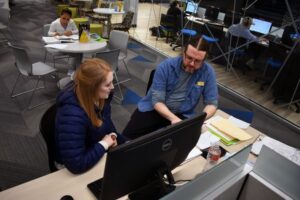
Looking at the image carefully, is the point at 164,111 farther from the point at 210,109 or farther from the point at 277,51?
the point at 277,51

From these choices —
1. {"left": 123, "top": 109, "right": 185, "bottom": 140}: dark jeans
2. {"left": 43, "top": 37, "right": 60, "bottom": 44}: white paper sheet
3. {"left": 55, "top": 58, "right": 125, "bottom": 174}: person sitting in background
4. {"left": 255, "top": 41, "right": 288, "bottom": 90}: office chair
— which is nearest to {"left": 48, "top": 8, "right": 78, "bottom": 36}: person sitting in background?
{"left": 43, "top": 37, "right": 60, "bottom": 44}: white paper sheet

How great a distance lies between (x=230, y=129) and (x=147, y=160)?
41.6 inches

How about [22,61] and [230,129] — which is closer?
[230,129]

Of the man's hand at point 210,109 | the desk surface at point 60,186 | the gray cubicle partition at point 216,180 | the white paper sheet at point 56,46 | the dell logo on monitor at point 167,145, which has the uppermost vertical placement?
the dell logo on monitor at point 167,145

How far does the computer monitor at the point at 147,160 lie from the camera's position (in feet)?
3.09

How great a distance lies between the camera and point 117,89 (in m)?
4.25

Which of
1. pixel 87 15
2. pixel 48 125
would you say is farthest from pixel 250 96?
pixel 87 15

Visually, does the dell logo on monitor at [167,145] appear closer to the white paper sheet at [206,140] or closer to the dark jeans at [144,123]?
the white paper sheet at [206,140]

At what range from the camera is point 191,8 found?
6.90 meters

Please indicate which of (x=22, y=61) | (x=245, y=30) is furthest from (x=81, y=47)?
(x=245, y=30)

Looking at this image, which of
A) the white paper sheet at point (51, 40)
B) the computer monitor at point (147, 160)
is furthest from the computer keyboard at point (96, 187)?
the white paper sheet at point (51, 40)

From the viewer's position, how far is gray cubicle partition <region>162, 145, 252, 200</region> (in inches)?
40.9

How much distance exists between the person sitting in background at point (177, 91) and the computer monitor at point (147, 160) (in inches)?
32.4

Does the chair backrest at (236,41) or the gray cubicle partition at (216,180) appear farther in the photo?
the chair backrest at (236,41)
